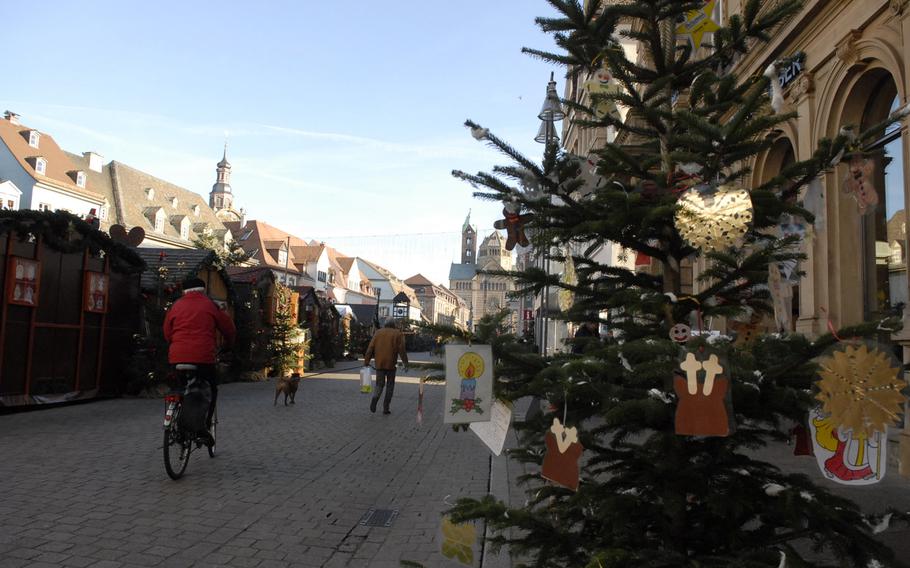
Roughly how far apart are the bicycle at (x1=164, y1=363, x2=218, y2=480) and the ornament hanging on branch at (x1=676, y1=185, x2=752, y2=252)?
531cm

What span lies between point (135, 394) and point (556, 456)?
12.7 m

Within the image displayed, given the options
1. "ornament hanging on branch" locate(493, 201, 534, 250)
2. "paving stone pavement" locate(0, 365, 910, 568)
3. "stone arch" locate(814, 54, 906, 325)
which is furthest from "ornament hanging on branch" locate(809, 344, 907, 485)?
"stone arch" locate(814, 54, 906, 325)

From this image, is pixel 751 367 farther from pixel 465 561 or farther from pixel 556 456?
pixel 465 561

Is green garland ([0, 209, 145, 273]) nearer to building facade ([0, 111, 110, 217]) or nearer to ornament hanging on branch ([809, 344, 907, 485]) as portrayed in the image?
ornament hanging on branch ([809, 344, 907, 485])

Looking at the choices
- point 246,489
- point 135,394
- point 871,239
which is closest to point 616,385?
point 246,489

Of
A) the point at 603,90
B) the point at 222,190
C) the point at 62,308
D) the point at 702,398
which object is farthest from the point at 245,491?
the point at 222,190

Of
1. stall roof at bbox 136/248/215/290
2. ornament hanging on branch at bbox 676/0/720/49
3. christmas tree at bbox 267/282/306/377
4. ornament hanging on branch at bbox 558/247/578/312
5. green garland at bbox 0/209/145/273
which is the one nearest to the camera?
ornament hanging on branch at bbox 558/247/578/312

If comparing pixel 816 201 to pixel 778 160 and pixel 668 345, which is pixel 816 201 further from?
pixel 778 160

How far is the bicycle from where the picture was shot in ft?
20.2

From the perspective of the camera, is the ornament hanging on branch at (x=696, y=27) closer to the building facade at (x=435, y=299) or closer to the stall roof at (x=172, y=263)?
the stall roof at (x=172, y=263)

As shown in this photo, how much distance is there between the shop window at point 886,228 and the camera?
7.55m

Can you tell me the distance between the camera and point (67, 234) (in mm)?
11469

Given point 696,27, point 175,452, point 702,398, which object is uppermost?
point 696,27

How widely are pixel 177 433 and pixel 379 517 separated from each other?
2.34 m
